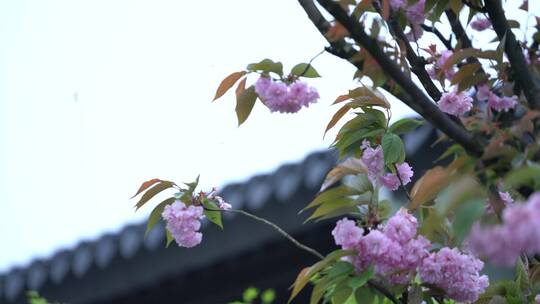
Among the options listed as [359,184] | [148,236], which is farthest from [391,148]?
[148,236]

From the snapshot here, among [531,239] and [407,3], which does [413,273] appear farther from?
[531,239]

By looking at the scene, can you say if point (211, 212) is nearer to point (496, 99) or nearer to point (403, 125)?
point (403, 125)

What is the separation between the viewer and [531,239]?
0.94 m

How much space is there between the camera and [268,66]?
1529mm

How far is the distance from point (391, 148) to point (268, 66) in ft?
0.91

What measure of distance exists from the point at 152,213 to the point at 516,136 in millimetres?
770

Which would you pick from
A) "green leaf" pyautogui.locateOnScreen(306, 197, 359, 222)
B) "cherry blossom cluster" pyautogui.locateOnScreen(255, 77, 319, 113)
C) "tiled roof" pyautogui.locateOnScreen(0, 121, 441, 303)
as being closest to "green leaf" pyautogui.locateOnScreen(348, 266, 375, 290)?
"green leaf" pyautogui.locateOnScreen(306, 197, 359, 222)

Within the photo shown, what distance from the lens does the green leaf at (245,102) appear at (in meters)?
1.58

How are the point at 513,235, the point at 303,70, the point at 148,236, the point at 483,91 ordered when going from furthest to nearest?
the point at 148,236 → the point at 483,91 → the point at 303,70 → the point at 513,235

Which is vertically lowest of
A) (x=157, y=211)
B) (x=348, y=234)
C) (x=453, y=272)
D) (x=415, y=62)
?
(x=453, y=272)

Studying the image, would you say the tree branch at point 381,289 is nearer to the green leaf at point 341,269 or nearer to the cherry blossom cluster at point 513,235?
the green leaf at point 341,269

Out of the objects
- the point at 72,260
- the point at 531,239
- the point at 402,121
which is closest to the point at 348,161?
the point at 402,121

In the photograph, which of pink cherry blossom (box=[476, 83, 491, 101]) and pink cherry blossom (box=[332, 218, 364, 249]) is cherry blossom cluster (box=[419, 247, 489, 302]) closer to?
pink cherry blossom (box=[332, 218, 364, 249])

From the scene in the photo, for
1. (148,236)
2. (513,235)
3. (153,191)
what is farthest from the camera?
(148,236)
